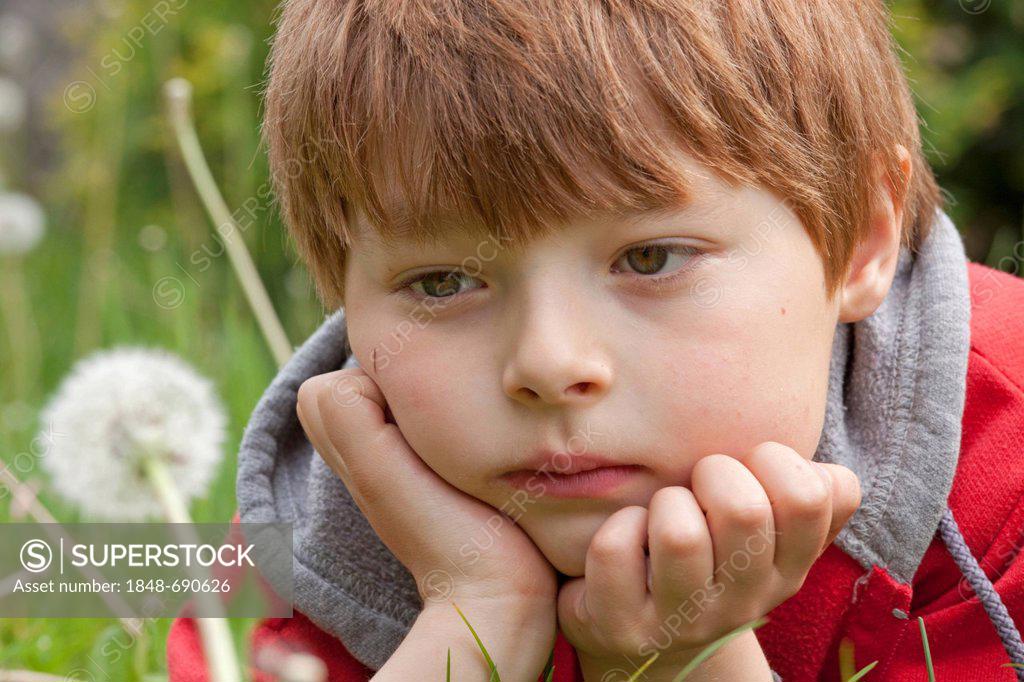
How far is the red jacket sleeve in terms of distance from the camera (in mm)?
1431

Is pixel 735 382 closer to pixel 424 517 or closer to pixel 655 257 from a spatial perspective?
pixel 655 257

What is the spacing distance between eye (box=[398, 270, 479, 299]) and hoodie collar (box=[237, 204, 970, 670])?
0.39 metres

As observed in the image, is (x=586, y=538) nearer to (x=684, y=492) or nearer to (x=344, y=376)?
(x=684, y=492)

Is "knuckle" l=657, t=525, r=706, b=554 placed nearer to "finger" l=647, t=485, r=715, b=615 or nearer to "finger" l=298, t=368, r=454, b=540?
"finger" l=647, t=485, r=715, b=615

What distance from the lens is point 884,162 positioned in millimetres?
1274

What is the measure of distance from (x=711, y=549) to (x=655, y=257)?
0.88 ft

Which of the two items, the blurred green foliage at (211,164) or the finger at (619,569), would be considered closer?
the finger at (619,569)

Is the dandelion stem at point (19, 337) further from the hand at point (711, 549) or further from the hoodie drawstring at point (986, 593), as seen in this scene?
the hoodie drawstring at point (986, 593)

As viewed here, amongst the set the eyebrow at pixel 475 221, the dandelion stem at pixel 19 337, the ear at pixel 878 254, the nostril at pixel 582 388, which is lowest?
the dandelion stem at pixel 19 337

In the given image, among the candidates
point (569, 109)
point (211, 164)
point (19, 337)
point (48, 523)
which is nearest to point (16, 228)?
point (19, 337)

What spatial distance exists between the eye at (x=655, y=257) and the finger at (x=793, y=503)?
189 mm

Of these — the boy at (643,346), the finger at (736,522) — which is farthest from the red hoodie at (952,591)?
the finger at (736,522)

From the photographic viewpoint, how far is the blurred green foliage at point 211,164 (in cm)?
304

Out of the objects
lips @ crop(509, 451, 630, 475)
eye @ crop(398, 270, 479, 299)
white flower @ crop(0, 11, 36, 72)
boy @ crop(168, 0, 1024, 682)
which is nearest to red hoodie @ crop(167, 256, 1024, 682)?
boy @ crop(168, 0, 1024, 682)
